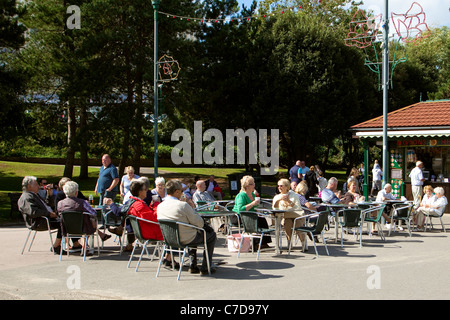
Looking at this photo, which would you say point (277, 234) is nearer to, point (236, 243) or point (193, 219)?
point (236, 243)

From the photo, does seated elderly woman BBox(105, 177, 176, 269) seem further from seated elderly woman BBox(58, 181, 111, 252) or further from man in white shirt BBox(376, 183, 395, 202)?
man in white shirt BBox(376, 183, 395, 202)

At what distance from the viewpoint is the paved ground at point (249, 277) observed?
6461mm

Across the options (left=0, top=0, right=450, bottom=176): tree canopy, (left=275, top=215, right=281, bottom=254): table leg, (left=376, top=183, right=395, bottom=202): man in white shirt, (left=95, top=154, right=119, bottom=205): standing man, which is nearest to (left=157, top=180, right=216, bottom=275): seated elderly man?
(left=275, top=215, right=281, bottom=254): table leg

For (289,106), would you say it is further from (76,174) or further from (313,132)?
(76,174)

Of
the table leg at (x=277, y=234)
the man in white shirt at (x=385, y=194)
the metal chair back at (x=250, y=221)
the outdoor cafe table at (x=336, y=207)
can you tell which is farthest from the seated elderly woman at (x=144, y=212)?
the man in white shirt at (x=385, y=194)

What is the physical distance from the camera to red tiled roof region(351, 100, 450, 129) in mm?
19453

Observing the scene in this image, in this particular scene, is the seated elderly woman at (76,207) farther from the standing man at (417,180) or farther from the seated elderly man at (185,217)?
the standing man at (417,180)

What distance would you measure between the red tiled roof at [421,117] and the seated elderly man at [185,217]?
1396 centimetres

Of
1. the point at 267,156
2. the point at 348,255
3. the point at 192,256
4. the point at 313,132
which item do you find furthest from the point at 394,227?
the point at 267,156

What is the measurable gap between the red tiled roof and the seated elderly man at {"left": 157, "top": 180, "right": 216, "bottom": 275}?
45.8 feet

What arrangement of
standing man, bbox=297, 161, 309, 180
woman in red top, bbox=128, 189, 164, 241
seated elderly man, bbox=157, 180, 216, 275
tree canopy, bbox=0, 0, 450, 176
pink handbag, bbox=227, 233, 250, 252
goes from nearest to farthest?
seated elderly man, bbox=157, 180, 216, 275 < woman in red top, bbox=128, 189, 164, 241 < pink handbag, bbox=227, 233, 250, 252 < standing man, bbox=297, 161, 309, 180 < tree canopy, bbox=0, 0, 450, 176

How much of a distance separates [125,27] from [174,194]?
21.2 metres

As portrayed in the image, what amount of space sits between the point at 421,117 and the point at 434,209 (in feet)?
25.1

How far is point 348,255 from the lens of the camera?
9.66 m
